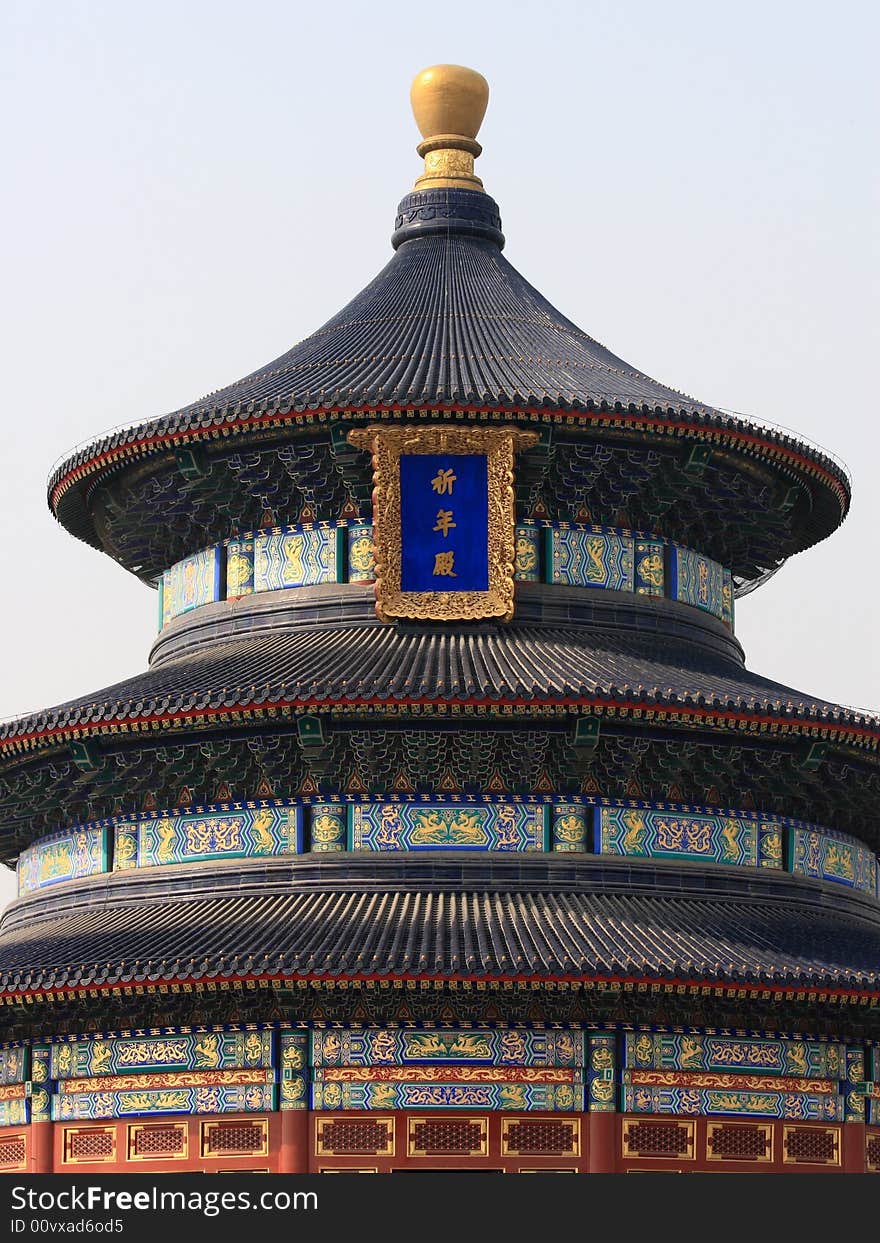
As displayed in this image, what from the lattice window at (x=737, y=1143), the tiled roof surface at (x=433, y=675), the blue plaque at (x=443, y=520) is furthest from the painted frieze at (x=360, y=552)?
the lattice window at (x=737, y=1143)

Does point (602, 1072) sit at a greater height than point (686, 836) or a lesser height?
lesser

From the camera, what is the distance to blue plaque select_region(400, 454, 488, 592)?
3844 centimetres

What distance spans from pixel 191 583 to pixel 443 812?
6.76 metres

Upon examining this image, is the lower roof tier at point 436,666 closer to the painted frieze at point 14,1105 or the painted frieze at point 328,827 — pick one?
the painted frieze at point 328,827

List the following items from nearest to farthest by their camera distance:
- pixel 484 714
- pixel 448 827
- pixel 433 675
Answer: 1. pixel 484 714
2. pixel 448 827
3. pixel 433 675

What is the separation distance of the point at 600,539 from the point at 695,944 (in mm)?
7182

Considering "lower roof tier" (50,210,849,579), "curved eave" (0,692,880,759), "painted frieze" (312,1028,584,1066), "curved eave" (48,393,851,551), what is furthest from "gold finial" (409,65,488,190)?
"painted frieze" (312,1028,584,1066)

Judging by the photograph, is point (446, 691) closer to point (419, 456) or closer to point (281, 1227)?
point (419, 456)

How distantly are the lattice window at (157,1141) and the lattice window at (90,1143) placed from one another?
293 millimetres

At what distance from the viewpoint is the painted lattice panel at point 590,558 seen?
3919 cm

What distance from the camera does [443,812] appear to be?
36.1 meters

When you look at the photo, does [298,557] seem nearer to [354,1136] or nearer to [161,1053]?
[161,1053]

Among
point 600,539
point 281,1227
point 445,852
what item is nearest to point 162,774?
point 445,852

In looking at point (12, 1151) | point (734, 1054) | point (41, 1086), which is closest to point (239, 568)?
point (41, 1086)
